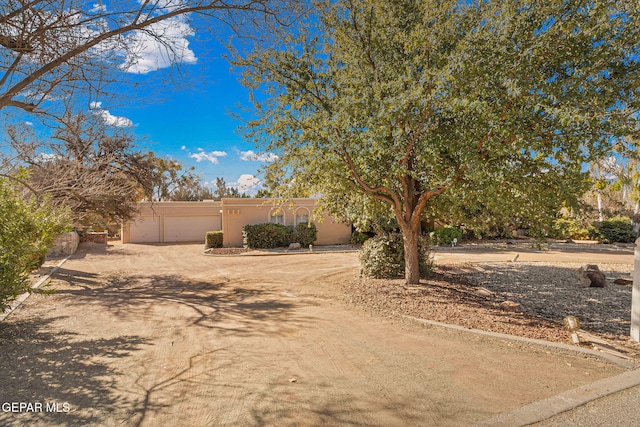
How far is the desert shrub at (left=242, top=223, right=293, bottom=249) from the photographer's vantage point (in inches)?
801

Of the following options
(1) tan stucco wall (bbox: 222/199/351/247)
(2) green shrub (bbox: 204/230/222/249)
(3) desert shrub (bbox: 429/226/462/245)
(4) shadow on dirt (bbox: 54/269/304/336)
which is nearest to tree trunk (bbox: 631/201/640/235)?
(3) desert shrub (bbox: 429/226/462/245)

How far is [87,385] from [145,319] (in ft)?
9.40

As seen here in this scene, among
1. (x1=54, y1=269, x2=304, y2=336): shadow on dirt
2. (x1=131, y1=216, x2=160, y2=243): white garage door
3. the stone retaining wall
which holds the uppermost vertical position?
(x1=131, y1=216, x2=160, y2=243): white garage door

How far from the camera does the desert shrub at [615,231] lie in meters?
22.0

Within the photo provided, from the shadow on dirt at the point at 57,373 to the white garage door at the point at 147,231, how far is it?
21.3 m

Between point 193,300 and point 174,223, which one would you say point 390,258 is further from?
point 174,223

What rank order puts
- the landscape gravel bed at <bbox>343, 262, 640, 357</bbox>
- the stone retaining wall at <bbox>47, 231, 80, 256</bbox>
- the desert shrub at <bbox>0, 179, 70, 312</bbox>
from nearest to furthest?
1. the desert shrub at <bbox>0, 179, 70, 312</bbox>
2. the landscape gravel bed at <bbox>343, 262, 640, 357</bbox>
3. the stone retaining wall at <bbox>47, 231, 80, 256</bbox>

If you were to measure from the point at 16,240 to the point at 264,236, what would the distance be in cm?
1475

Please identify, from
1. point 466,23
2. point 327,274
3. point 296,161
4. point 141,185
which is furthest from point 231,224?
point 466,23

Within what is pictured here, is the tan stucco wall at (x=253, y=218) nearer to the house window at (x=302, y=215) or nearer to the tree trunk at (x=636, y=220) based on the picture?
the house window at (x=302, y=215)

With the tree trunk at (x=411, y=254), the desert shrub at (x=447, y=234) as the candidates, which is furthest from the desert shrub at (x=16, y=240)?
the desert shrub at (x=447, y=234)

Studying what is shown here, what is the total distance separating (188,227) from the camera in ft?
A: 89.6

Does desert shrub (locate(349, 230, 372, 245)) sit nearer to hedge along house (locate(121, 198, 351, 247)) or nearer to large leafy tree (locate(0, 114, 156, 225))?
hedge along house (locate(121, 198, 351, 247))

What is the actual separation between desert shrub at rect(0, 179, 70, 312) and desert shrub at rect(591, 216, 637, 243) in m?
26.7
